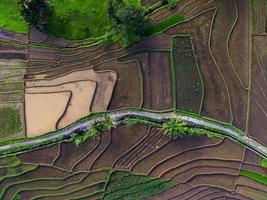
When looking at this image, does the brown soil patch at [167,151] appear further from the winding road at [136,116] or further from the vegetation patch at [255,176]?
the vegetation patch at [255,176]

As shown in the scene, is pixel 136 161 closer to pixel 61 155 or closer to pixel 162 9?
Answer: pixel 61 155

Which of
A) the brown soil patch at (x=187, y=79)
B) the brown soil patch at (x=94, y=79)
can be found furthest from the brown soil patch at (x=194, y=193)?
the brown soil patch at (x=94, y=79)

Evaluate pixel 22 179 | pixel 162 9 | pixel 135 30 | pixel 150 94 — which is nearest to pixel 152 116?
pixel 150 94

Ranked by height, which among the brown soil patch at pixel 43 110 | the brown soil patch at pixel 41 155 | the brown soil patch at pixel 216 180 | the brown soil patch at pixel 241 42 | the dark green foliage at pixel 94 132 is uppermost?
the brown soil patch at pixel 241 42

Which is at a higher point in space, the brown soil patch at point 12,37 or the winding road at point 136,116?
the brown soil patch at point 12,37

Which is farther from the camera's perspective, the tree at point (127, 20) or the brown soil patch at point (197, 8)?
the brown soil patch at point (197, 8)
